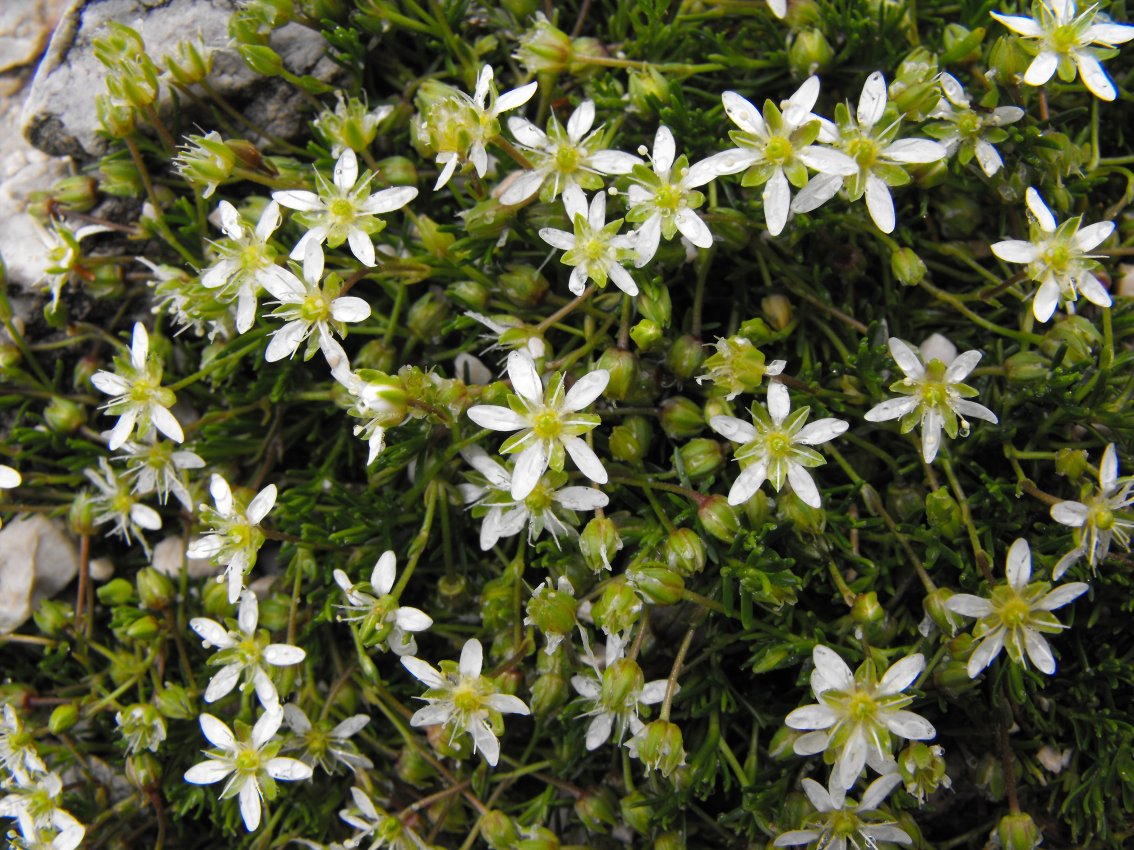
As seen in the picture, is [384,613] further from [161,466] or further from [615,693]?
[161,466]

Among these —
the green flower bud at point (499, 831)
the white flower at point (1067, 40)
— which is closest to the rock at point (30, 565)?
the green flower bud at point (499, 831)

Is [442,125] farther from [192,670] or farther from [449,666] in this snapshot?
[192,670]

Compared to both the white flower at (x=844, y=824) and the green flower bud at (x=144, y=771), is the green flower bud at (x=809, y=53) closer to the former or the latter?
the white flower at (x=844, y=824)

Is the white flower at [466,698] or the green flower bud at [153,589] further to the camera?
the green flower bud at [153,589]

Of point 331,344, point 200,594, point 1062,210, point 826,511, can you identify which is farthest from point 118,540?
point 1062,210

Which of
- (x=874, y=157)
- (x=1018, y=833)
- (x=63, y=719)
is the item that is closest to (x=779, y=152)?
(x=874, y=157)

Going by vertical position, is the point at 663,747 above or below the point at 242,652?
above
